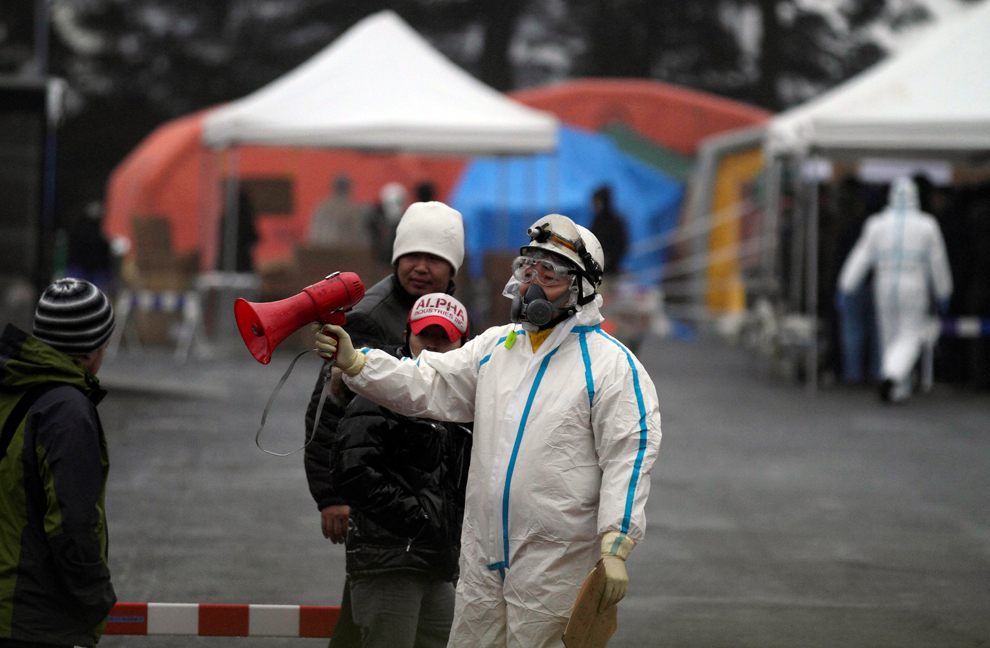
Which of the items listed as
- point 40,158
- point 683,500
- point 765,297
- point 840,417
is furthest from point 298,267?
point 683,500

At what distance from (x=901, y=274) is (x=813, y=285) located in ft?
3.68

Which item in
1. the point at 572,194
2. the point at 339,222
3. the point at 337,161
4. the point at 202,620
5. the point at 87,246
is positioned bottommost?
the point at 202,620

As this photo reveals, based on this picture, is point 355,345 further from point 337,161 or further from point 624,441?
point 337,161

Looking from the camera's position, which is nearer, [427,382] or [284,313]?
[284,313]

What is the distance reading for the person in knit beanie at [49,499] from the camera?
3.27 m

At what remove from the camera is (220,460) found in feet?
31.1

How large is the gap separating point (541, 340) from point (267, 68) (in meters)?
36.9

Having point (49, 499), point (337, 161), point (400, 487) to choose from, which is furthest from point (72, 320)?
point (337, 161)

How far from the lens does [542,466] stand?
11.8ft

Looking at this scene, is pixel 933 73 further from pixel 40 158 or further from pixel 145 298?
pixel 145 298

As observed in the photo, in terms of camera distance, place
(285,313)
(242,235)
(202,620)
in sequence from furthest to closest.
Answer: (242,235)
(202,620)
(285,313)

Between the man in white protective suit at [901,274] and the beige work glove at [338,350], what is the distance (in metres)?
10.9

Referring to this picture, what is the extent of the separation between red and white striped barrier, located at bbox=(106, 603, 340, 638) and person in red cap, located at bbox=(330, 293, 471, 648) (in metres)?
0.55

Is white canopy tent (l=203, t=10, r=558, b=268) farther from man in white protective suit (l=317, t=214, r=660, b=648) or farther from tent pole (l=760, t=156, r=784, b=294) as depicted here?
man in white protective suit (l=317, t=214, r=660, b=648)
